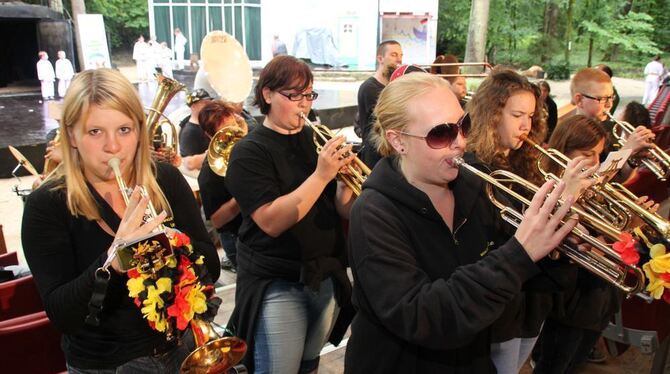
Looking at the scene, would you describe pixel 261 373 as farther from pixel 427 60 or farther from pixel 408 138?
pixel 427 60

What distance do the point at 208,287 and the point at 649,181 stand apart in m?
3.46

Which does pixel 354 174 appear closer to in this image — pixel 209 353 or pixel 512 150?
pixel 512 150

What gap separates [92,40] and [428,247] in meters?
21.5

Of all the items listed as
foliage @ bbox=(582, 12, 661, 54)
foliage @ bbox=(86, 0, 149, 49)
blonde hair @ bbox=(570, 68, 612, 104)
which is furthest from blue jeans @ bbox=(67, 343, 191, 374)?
foliage @ bbox=(86, 0, 149, 49)

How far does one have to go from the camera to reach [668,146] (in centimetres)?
607

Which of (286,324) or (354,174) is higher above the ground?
(354,174)

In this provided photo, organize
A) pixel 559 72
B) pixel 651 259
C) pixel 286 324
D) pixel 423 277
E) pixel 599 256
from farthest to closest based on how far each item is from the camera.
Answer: pixel 559 72 → pixel 286 324 → pixel 651 259 → pixel 599 256 → pixel 423 277

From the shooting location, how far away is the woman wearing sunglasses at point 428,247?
153cm

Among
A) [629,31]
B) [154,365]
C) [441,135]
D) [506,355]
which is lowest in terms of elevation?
[506,355]

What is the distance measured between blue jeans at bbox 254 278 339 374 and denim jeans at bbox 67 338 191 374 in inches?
17.9

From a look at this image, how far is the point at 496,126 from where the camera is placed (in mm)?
2795

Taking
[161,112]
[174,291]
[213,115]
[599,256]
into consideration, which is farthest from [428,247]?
[213,115]

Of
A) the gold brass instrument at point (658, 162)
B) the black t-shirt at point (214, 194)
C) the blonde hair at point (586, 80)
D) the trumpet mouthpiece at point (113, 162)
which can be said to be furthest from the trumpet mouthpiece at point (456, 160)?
the blonde hair at point (586, 80)

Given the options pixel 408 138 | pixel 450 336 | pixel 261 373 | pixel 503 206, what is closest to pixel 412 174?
pixel 408 138
